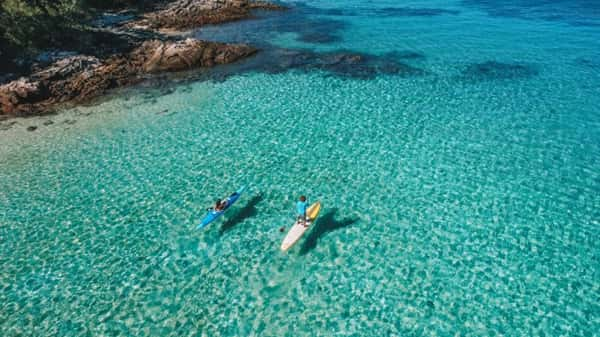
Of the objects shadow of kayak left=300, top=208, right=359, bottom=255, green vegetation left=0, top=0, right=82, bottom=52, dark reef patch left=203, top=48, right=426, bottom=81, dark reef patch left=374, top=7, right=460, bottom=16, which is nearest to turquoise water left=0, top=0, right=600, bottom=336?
shadow of kayak left=300, top=208, right=359, bottom=255

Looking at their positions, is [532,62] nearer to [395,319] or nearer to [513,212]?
[513,212]

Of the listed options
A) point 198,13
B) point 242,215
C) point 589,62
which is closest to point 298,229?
point 242,215

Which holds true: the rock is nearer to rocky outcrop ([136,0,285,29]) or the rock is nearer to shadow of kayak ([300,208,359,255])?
rocky outcrop ([136,0,285,29])

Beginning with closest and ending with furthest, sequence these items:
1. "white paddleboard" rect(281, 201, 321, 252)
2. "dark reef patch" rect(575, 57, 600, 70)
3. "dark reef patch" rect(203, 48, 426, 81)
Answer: "white paddleboard" rect(281, 201, 321, 252) < "dark reef patch" rect(575, 57, 600, 70) < "dark reef patch" rect(203, 48, 426, 81)

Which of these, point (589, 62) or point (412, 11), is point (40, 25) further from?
point (589, 62)

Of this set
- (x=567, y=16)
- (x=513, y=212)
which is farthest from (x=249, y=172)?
(x=567, y=16)

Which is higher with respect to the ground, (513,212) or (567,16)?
(567,16)

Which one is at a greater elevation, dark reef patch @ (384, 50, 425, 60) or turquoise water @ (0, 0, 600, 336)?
dark reef patch @ (384, 50, 425, 60)
